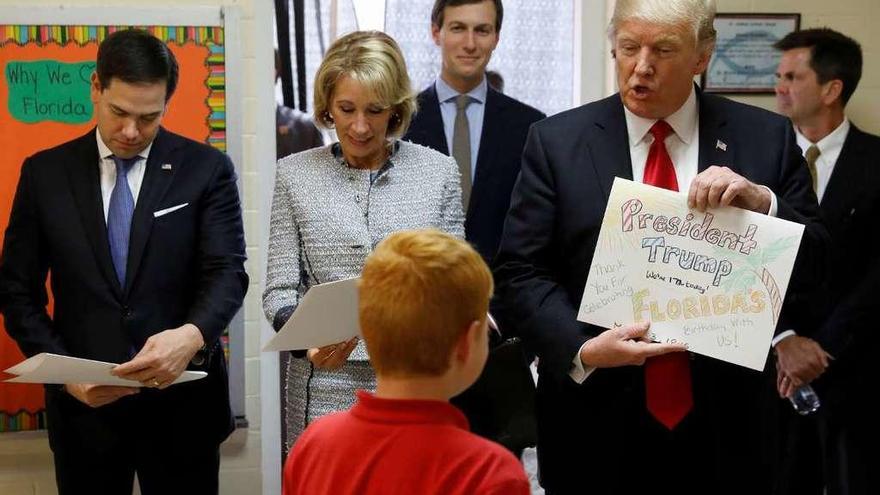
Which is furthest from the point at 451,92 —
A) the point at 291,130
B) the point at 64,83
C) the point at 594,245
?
the point at 594,245

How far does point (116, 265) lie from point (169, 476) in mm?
516

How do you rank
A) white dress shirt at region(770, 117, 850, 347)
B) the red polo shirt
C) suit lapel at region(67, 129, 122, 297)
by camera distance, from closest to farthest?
the red polo shirt
suit lapel at region(67, 129, 122, 297)
white dress shirt at region(770, 117, 850, 347)

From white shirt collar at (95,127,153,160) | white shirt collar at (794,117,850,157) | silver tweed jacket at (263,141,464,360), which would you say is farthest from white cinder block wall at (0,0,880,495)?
silver tweed jacket at (263,141,464,360)

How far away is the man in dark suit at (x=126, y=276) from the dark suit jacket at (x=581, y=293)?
823 millimetres

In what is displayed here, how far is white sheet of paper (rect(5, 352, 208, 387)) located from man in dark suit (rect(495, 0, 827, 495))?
87 centimetres

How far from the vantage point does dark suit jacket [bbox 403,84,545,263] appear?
10.3 ft

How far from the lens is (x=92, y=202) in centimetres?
251

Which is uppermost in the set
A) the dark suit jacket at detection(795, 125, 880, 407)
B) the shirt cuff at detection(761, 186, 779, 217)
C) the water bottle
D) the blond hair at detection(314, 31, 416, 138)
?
the blond hair at detection(314, 31, 416, 138)

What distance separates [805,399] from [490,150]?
4.13ft

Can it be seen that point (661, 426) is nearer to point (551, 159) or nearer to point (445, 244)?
point (551, 159)

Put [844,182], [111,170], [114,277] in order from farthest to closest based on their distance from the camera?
1. [844,182]
2. [111,170]
3. [114,277]

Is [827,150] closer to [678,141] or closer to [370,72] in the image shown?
[678,141]

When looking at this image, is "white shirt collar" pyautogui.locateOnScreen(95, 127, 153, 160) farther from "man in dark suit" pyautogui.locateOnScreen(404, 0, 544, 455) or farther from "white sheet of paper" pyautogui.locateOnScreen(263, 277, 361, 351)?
"man in dark suit" pyautogui.locateOnScreen(404, 0, 544, 455)

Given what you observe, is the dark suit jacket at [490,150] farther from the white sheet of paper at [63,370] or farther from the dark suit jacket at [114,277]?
the white sheet of paper at [63,370]
